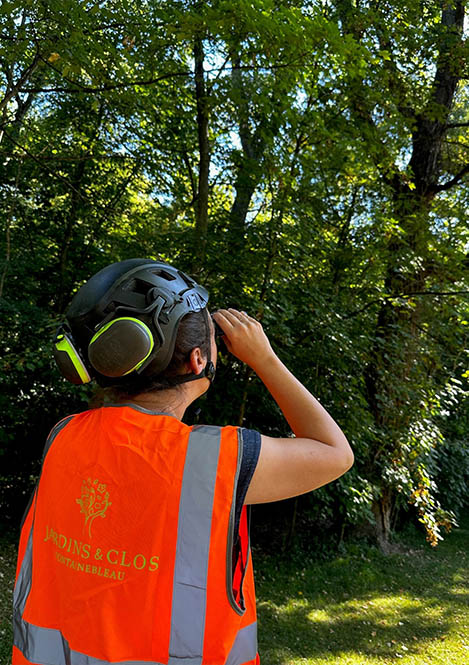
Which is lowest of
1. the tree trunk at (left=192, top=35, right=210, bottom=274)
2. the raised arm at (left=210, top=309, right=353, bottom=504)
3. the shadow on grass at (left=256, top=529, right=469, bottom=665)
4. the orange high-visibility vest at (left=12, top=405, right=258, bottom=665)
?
the shadow on grass at (left=256, top=529, right=469, bottom=665)

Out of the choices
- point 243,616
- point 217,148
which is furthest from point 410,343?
point 243,616

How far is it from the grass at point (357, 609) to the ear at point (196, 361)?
409 cm

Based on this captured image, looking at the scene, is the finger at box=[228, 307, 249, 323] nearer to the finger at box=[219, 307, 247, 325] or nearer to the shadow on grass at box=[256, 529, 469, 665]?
the finger at box=[219, 307, 247, 325]

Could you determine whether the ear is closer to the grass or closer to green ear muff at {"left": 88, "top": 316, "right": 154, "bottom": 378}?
green ear muff at {"left": 88, "top": 316, "right": 154, "bottom": 378}

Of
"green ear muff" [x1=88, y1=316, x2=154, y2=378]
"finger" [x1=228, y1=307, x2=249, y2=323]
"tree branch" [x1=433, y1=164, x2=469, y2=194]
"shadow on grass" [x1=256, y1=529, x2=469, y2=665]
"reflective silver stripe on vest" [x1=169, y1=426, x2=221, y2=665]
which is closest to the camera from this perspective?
"reflective silver stripe on vest" [x1=169, y1=426, x2=221, y2=665]

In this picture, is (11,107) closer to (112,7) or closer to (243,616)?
(112,7)

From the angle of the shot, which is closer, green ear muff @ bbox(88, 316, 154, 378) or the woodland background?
green ear muff @ bbox(88, 316, 154, 378)

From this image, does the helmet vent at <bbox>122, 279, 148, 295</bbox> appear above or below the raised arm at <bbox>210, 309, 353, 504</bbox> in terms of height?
above

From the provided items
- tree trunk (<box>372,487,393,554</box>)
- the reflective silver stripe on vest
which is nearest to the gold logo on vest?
the reflective silver stripe on vest

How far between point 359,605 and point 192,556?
6230 mm

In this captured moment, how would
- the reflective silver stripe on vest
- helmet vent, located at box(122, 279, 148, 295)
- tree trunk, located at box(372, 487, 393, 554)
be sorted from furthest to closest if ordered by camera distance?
tree trunk, located at box(372, 487, 393, 554) < helmet vent, located at box(122, 279, 148, 295) < the reflective silver stripe on vest

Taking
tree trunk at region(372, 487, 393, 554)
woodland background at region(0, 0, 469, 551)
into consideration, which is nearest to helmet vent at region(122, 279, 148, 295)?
woodland background at region(0, 0, 469, 551)

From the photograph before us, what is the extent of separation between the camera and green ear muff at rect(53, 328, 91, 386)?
4.34 ft

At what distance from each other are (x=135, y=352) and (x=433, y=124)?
8.54 m
